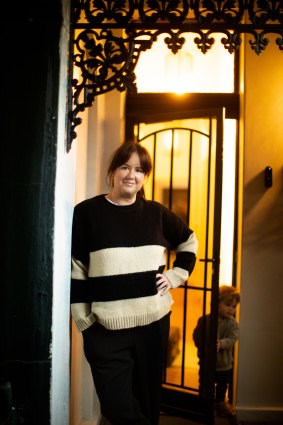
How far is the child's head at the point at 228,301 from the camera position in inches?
125

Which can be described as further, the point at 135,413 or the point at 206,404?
the point at 206,404

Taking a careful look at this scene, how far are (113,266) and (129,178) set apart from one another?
426 mm

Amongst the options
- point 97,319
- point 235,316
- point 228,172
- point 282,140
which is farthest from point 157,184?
point 97,319

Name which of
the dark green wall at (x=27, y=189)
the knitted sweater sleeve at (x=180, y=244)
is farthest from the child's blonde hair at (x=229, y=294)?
the dark green wall at (x=27, y=189)

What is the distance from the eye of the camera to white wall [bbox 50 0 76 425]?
168 cm

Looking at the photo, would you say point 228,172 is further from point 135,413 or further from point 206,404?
point 135,413

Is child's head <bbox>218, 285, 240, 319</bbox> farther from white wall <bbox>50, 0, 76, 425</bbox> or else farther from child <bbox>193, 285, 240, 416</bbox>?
white wall <bbox>50, 0, 76, 425</bbox>

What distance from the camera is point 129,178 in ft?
6.63

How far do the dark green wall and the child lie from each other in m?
1.78

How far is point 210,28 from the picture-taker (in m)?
1.80

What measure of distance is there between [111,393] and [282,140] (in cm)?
217

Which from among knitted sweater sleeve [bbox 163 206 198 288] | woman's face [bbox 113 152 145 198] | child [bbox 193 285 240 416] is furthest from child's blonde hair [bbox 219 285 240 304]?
woman's face [bbox 113 152 145 198]

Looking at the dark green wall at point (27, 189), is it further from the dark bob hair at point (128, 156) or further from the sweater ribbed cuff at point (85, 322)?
the dark bob hair at point (128, 156)

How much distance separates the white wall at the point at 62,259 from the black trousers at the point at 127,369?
15 centimetres
